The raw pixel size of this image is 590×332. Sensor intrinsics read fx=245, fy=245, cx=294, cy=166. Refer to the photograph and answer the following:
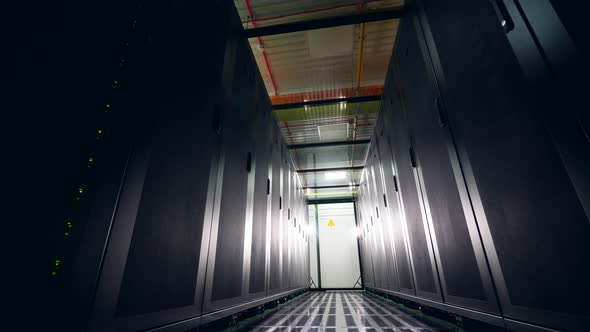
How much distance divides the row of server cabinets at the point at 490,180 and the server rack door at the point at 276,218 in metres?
1.96

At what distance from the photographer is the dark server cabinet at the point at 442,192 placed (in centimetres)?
150

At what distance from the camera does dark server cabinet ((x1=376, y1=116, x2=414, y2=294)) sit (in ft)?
10.1

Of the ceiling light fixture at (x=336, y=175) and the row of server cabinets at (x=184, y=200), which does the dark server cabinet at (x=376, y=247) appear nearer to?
the row of server cabinets at (x=184, y=200)

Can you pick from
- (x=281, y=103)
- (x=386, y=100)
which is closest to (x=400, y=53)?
(x=386, y=100)

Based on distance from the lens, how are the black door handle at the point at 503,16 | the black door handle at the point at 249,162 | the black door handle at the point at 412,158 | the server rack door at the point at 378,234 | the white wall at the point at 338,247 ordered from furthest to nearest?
the white wall at the point at 338,247
the server rack door at the point at 378,234
the black door handle at the point at 249,162
the black door handle at the point at 412,158
the black door handle at the point at 503,16

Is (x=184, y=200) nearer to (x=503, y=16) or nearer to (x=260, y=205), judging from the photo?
(x=260, y=205)

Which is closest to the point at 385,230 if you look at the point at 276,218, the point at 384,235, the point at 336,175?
the point at 384,235

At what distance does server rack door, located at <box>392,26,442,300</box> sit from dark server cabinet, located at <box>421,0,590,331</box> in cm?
94

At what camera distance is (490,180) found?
4.19ft

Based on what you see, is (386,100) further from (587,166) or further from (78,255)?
(78,255)

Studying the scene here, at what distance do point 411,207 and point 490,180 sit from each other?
143cm

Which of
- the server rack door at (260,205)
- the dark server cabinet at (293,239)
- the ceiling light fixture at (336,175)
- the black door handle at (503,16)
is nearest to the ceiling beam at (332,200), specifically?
the ceiling light fixture at (336,175)

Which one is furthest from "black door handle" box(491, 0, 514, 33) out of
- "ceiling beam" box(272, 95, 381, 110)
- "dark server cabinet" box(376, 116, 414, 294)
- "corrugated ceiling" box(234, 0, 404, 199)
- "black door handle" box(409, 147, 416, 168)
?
"ceiling beam" box(272, 95, 381, 110)

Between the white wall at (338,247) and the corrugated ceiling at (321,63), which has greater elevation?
the corrugated ceiling at (321,63)
